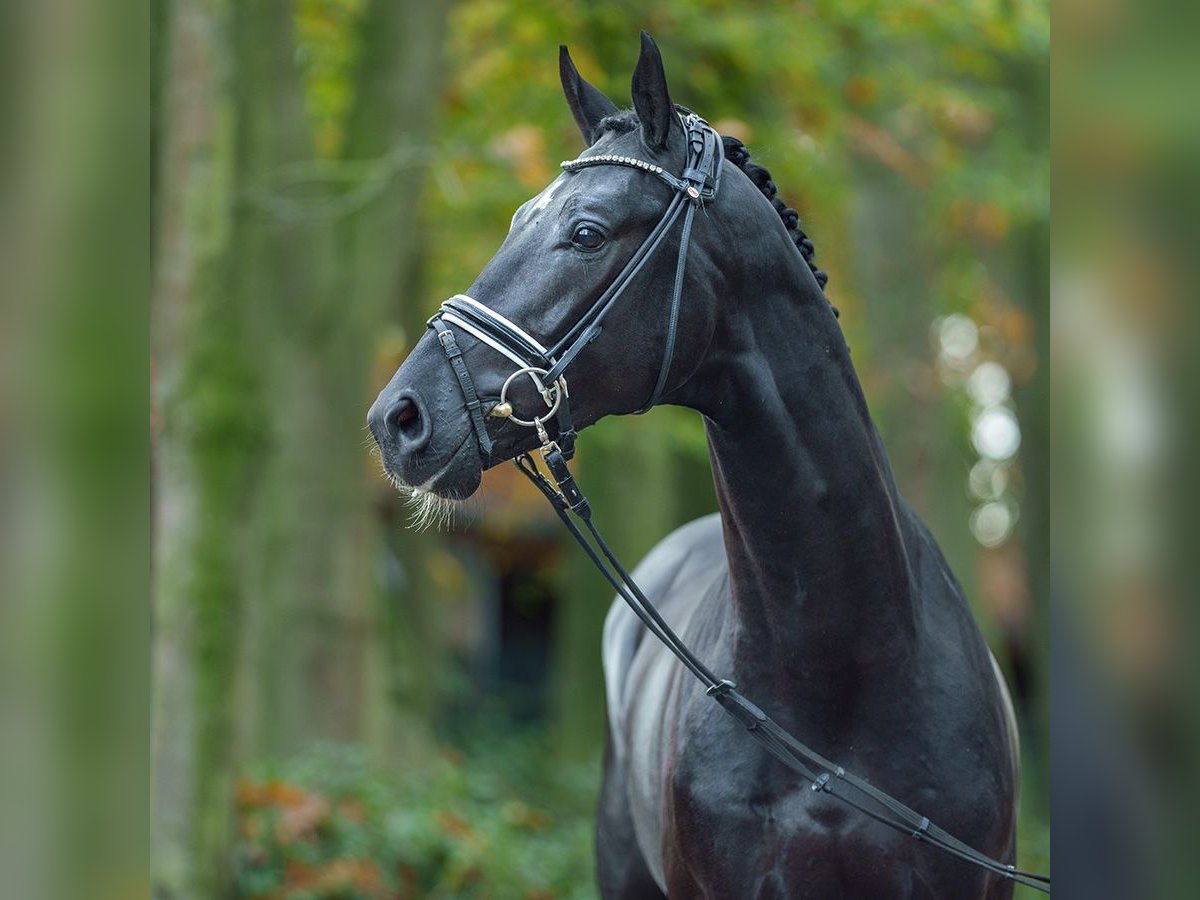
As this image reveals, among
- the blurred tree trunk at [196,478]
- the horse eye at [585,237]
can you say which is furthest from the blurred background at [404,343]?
the horse eye at [585,237]

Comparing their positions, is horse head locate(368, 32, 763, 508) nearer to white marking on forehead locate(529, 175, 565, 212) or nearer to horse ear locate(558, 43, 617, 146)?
white marking on forehead locate(529, 175, 565, 212)

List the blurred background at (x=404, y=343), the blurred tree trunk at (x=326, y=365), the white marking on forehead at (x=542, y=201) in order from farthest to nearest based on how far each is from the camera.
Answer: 1. the blurred tree trunk at (x=326, y=365)
2. the blurred background at (x=404, y=343)
3. the white marking on forehead at (x=542, y=201)

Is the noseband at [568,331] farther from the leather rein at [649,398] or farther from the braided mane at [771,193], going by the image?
the braided mane at [771,193]

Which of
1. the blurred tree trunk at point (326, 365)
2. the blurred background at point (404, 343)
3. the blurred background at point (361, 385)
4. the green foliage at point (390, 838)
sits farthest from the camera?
the blurred tree trunk at point (326, 365)

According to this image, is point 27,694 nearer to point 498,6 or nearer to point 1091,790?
point 1091,790

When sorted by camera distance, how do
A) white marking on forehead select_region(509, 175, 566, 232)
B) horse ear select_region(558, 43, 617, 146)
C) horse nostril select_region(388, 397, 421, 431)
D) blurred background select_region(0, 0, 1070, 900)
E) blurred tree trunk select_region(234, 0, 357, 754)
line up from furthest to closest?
1. blurred tree trunk select_region(234, 0, 357, 754)
2. horse ear select_region(558, 43, 617, 146)
3. white marking on forehead select_region(509, 175, 566, 232)
4. horse nostril select_region(388, 397, 421, 431)
5. blurred background select_region(0, 0, 1070, 900)

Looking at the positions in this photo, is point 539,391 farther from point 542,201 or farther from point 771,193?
point 771,193

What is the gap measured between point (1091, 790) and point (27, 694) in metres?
1.19

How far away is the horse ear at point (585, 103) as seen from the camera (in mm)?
3592

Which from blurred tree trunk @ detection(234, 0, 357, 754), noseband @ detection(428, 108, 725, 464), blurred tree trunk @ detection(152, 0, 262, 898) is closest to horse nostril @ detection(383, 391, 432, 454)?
noseband @ detection(428, 108, 725, 464)

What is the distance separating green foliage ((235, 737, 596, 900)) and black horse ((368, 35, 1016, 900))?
4140 millimetres

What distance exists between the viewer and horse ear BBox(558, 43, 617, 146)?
3.59 meters

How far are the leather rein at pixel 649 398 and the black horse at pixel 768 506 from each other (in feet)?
0.08

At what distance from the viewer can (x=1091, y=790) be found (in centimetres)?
162
